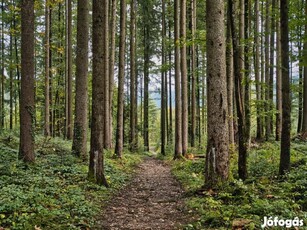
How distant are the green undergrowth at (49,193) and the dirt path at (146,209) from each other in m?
0.33

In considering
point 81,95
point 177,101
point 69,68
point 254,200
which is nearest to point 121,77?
point 177,101

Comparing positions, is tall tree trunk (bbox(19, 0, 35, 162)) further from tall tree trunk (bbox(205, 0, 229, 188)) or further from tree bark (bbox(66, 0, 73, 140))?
tree bark (bbox(66, 0, 73, 140))

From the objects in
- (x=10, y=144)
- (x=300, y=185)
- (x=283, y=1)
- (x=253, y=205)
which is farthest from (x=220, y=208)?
(x=10, y=144)

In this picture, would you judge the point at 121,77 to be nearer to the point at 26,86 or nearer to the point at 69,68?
the point at 69,68

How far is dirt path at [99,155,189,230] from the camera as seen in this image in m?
6.30

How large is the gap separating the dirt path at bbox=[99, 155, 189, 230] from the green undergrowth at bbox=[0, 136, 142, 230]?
0.33 metres

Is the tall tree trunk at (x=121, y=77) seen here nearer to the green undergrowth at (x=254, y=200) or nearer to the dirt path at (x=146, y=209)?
the dirt path at (x=146, y=209)

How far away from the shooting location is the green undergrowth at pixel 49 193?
5.54m

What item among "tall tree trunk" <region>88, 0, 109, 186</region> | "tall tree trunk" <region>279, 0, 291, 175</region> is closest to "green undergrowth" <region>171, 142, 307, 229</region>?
"tall tree trunk" <region>279, 0, 291, 175</region>

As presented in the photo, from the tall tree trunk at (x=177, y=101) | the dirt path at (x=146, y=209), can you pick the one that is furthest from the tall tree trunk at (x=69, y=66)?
the dirt path at (x=146, y=209)

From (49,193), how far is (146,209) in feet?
7.51

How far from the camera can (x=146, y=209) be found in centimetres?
755

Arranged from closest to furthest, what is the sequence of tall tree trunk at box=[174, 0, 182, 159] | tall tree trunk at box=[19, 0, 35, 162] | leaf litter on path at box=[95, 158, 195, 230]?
1. leaf litter on path at box=[95, 158, 195, 230]
2. tall tree trunk at box=[19, 0, 35, 162]
3. tall tree trunk at box=[174, 0, 182, 159]

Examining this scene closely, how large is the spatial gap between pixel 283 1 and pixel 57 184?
752cm
